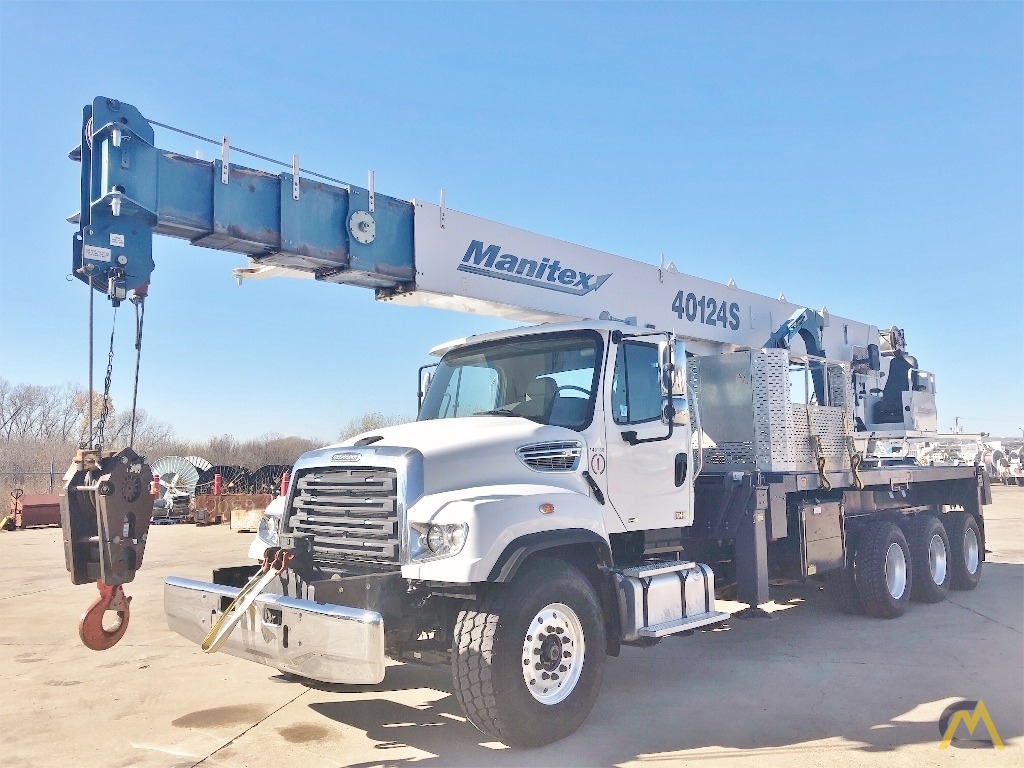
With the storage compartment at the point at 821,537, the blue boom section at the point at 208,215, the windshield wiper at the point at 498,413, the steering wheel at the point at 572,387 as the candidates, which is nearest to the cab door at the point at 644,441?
the steering wheel at the point at 572,387

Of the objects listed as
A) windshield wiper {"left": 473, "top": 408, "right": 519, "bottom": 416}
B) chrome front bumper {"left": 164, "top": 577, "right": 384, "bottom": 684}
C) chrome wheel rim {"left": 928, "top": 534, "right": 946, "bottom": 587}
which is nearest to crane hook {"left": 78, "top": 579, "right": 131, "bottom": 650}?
chrome front bumper {"left": 164, "top": 577, "right": 384, "bottom": 684}

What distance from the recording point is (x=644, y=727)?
527 cm

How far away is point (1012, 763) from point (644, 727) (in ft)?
6.81

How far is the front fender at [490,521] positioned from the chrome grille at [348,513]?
0.81ft

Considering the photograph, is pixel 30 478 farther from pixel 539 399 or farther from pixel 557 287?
pixel 539 399

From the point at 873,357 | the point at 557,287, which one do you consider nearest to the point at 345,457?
the point at 557,287

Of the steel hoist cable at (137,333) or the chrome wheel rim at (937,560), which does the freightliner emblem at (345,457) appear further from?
the chrome wheel rim at (937,560)

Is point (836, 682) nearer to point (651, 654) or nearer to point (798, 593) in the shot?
point (651, 654)

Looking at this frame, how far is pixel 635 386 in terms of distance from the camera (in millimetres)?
6137

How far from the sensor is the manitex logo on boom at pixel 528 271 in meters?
7.06

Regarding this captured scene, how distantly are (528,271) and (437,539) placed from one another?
3.34 metres

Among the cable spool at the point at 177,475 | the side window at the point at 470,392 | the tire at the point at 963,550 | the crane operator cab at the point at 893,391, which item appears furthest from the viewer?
the cable spool at the point at 177,475

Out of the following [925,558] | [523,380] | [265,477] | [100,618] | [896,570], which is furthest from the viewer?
[265,477]

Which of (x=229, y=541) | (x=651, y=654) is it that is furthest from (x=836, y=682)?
(x=229, y=541)
